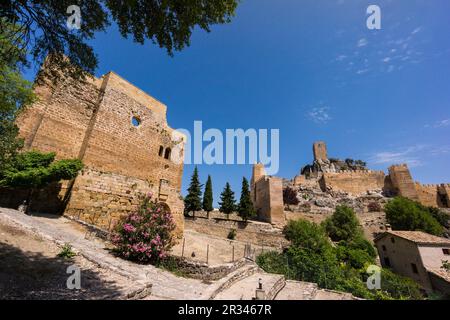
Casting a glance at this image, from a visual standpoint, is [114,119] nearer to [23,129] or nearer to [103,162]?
[103,162]

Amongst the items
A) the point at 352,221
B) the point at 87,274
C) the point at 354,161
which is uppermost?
the point at 354,161

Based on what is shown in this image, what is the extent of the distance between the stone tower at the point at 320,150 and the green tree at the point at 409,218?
1000 inches

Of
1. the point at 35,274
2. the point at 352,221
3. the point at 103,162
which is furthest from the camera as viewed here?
the point at 352,221

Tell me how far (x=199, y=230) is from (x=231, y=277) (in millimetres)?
16501

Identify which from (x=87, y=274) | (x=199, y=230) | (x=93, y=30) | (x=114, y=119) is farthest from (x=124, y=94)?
(x=199, y=230)

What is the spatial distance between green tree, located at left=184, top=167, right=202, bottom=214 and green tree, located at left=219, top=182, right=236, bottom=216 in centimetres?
347

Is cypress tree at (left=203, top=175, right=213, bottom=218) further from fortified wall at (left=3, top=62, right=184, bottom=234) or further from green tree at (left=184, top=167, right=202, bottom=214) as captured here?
fortified wall at (left=3, top=62, right=184, bottom=234)

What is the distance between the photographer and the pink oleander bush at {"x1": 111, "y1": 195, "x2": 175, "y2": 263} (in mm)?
7160

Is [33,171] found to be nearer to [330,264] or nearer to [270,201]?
[330,264]

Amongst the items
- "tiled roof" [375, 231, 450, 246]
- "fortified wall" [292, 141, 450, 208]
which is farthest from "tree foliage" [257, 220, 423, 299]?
"fortified wall" [292, 141, 450, 208]

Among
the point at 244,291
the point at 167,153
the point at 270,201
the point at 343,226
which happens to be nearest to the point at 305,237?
the point at 343,226

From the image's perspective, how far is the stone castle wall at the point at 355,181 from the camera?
42.4m

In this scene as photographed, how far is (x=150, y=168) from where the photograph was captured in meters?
15.0

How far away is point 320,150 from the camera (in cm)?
5631
